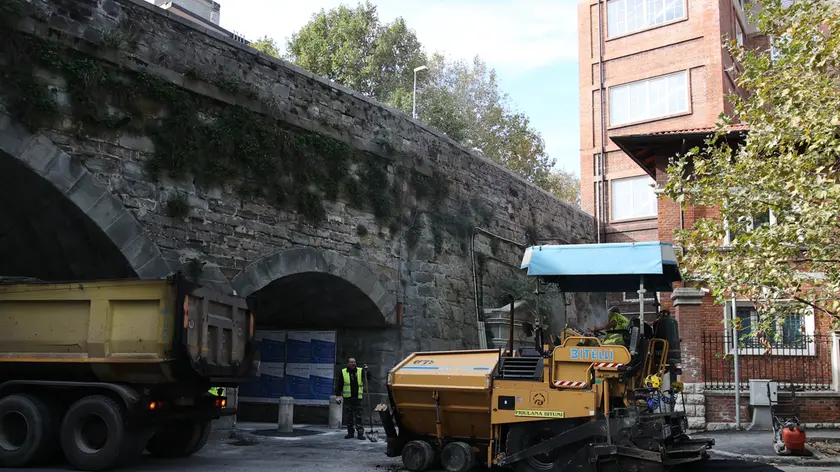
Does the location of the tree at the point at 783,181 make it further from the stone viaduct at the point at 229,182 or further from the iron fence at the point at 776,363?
Result: the stone viaduct at the point at 229,182

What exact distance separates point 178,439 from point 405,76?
30.4m

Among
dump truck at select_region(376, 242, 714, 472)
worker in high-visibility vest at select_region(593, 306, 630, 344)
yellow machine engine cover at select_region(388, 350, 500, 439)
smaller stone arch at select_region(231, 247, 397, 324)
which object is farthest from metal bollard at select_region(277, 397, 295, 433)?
worker in high-visibility vest at select_region(593, 306, 630, 344)

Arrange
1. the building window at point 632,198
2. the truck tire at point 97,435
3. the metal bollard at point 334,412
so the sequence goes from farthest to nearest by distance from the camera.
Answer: the building window at point 632,198 < the metal bollard at point 334,412 < the truck tire at point 97,435

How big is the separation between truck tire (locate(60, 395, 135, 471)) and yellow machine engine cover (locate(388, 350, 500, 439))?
3.10 m

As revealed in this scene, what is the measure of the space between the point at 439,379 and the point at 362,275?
6.27 metres

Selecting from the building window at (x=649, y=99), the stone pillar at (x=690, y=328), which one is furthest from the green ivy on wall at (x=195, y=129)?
the building window at (x=649, y=99)

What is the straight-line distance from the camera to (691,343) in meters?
16.4

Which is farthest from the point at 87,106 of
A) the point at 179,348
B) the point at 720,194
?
the point at 720,194

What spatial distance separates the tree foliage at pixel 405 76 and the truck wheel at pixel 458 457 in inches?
1094

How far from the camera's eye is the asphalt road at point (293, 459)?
910 cm

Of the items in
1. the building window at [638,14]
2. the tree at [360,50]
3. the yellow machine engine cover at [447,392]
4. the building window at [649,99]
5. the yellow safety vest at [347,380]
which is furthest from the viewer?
the tree at [360,50]

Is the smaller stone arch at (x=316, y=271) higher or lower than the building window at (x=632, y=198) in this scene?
lower

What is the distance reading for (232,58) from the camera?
13.0 meters

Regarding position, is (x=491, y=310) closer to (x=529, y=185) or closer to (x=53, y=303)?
(x=529, y=185)
